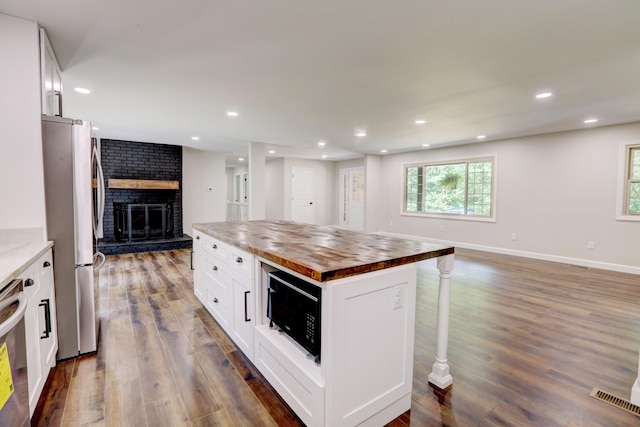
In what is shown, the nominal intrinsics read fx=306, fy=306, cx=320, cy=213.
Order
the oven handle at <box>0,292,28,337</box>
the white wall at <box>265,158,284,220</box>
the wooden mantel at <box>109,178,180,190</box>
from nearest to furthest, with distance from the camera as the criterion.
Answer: the oven handle at <box>0,292,28,337</box>, the wooden mantel at <box>109,178,180,190</box>, the white wall at <box>265,158,284,220</box>

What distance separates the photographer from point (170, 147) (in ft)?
23.5

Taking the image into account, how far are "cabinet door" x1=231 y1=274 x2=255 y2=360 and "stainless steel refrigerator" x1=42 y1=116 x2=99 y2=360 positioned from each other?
1.08 metres

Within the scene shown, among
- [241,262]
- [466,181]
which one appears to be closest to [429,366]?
[241,262]

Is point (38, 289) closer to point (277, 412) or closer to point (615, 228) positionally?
point (277, 412)

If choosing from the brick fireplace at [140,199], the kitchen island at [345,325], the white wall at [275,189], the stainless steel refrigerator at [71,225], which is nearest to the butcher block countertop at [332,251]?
the kitchen island at [345,325]

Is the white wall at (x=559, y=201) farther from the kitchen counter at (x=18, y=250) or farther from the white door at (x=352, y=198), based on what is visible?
the kitchen counter at (x=18, y=250)

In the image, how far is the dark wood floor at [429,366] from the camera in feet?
5.61

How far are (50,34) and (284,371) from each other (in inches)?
111

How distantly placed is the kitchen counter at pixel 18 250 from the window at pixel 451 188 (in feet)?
23.0

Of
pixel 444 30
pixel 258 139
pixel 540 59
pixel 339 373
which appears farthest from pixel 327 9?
pixel 258 139

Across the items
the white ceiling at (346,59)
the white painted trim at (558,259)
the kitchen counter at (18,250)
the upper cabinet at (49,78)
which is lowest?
the white painted trim at (558,259)

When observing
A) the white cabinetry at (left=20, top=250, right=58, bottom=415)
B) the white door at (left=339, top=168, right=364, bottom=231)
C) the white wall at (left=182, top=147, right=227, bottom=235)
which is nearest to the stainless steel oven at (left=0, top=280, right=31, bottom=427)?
the white cabinetry at (left=20, top=250, right=58, bottom=415)

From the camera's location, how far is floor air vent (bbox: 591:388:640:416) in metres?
1.76

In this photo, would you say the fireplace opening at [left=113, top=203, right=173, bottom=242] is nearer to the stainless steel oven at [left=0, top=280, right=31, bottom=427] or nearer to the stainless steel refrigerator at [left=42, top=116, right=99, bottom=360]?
the stainless steel refrigerator at [left=42, top=116, right=99, bottom=360]
